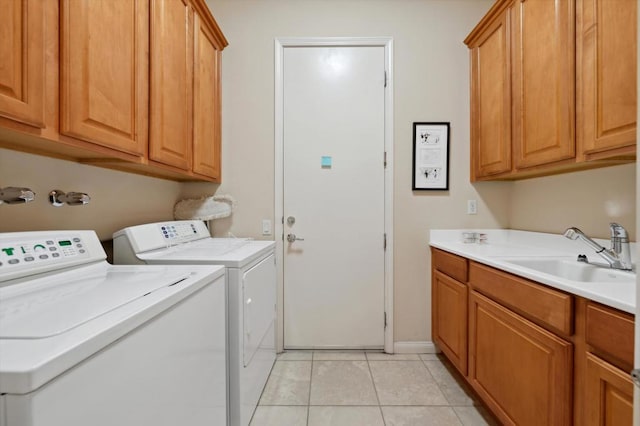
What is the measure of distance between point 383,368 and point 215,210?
1696 mm

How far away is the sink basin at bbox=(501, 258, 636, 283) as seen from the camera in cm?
127

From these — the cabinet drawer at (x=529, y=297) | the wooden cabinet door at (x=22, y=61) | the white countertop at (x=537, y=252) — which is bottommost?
the cabinet drawer at (x=529, y=297)

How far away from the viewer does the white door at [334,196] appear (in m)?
2.35

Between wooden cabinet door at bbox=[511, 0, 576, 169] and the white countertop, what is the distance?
0.53 meters

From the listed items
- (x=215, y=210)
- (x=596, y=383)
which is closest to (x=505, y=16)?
(x=596, y=383)

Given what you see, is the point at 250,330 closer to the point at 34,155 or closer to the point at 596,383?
the point at 34,155

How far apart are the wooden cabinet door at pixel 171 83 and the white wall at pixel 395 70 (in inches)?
22.2

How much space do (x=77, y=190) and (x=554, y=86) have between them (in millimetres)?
2370

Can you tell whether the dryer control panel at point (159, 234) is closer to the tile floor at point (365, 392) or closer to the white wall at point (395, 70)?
the white wall at point (395, 70)

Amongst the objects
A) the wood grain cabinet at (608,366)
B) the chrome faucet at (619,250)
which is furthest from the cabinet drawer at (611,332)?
the chrome faucet at (619,250)

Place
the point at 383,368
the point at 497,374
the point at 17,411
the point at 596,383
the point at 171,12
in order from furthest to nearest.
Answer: the point at 383,368 → the point at 171,12 → the point at 497,374 → the point at 596,383 → the point at 17,411

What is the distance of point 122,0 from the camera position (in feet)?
3.94

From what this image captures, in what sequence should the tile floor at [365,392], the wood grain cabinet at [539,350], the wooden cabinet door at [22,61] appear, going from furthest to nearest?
the tile floor at [365,392], the wood grain cabinet at [539,350], the wooden cabinet door at [22,61]

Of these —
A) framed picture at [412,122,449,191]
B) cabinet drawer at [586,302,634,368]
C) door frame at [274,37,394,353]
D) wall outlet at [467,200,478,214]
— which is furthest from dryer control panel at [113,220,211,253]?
wall outlet at [467,200,478,214]
